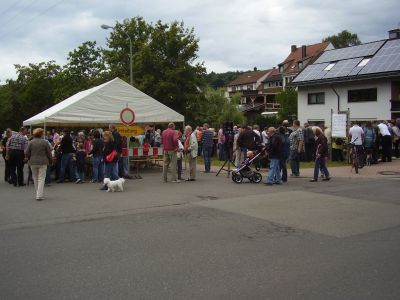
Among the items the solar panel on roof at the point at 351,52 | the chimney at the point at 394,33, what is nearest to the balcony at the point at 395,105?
the solar panel on roof at the point at 351,52

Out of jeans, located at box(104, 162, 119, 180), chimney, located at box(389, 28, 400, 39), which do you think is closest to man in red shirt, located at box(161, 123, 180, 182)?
jeans, located at box(104, 162, 119, 180)

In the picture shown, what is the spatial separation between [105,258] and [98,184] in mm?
9082

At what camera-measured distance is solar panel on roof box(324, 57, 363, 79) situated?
118ft

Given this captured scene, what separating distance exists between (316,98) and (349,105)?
4078mm

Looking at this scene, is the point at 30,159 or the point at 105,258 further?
the point at 30,159

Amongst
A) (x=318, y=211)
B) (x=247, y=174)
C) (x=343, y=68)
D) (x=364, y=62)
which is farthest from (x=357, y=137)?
(x=343, y=68)

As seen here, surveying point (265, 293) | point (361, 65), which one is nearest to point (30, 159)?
point (265, 293)

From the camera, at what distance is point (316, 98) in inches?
1586

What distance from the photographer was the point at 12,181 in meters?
14.8

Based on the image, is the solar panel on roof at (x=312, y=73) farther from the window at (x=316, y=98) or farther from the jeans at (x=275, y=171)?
the jeans at (x=275, y=171)

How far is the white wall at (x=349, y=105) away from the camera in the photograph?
33.6m

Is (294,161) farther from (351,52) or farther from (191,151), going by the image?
(351,52)

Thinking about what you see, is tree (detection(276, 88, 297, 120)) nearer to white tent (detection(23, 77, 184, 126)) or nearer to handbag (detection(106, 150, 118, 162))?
white tent (detection(23, 77, 184, 126))

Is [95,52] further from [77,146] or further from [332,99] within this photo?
[77,146]
